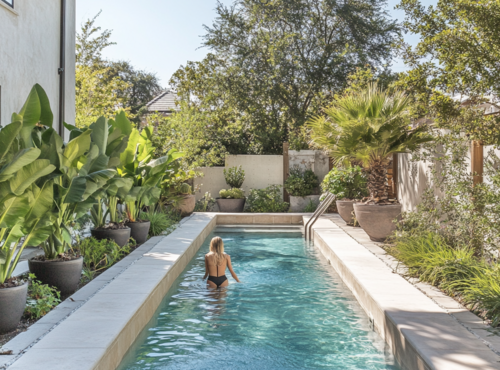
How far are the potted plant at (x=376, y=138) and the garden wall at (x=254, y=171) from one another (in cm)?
771

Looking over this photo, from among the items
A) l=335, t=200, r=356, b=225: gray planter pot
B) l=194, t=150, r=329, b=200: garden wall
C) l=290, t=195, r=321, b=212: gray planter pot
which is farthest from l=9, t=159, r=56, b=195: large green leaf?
l=194, t=150, r=329, b=200: garden wall

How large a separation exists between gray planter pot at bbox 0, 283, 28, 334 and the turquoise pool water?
1077mm

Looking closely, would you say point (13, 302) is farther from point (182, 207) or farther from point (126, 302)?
point (182, 207)

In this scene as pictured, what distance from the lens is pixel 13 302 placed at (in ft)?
14.1

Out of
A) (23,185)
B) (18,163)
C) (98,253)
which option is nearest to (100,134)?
(98,253)

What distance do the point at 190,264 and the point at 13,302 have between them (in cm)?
492

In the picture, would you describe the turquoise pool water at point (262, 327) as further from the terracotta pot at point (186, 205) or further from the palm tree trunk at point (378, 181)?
the terracotta pot at point (186, 205)

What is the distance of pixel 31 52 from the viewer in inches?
343

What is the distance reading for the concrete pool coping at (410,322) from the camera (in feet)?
11.7

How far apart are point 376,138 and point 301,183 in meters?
7.64

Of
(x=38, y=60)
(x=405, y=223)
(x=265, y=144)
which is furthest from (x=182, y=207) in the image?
(x=405, y=223)

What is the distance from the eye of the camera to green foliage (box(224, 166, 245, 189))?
17.3 meters

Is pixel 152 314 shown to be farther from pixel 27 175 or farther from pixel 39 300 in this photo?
pixel 27 175

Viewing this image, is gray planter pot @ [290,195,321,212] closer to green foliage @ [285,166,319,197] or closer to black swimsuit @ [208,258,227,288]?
green foliage @ [285,166,319,197]
